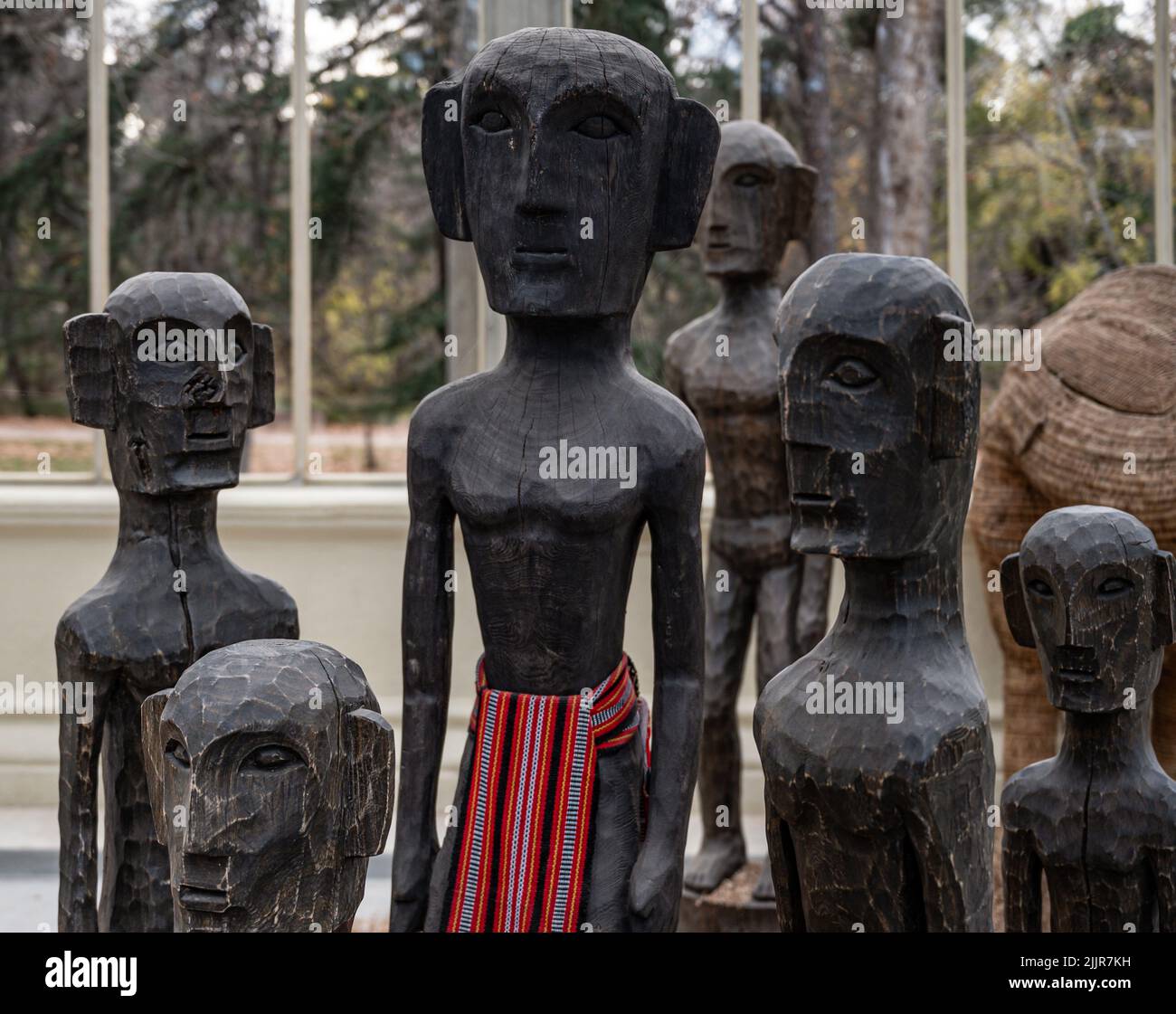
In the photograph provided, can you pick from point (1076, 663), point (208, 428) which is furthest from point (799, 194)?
point (208, 428)

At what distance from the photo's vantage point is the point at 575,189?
103 inches

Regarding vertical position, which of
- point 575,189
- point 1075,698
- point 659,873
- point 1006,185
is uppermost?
point 1006,185

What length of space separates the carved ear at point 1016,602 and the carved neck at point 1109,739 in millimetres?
166

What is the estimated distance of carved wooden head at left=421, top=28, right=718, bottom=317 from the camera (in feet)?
8.54

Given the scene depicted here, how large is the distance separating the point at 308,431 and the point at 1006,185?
282 cm

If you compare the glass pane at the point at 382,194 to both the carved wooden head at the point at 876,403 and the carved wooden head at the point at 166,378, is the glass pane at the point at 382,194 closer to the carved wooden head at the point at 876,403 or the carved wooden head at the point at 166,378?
the carved wooden head at the point at 166,378

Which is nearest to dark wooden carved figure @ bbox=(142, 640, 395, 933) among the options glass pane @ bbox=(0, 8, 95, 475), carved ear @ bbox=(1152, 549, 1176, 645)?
carved ear @ bbox=(1152, 549, 1176, 645)

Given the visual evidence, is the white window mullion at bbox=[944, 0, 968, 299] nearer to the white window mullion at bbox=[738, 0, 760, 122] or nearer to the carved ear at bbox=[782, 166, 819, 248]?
the white window mullion at bbox=[738, 0, 760, 122]

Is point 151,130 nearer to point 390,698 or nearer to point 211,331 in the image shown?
point 390,698

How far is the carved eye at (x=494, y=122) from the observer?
2.65 meters

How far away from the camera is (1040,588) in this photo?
2.88 metres

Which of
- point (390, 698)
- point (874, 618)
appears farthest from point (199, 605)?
point (390, 698)

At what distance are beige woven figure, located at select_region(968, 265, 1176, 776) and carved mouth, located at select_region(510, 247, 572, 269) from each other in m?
2.47

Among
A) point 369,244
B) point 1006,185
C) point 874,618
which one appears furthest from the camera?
point 369,244
